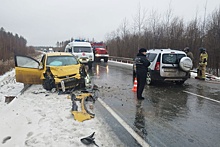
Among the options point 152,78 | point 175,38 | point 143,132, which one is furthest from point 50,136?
point 175,38

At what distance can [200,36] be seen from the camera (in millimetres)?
20047

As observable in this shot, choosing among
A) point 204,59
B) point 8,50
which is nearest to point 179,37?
point 204,59

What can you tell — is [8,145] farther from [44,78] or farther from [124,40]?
[124,40]

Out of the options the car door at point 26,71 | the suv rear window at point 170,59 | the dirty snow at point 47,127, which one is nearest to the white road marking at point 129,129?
the dirty snow at point 47,127

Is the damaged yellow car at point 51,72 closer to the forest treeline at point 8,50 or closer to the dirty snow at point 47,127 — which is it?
the dirty snow at point 47,127

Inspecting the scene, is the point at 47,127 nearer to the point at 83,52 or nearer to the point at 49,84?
the point at 49,84

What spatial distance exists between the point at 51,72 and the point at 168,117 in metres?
5.12

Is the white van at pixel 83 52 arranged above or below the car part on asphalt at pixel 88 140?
above

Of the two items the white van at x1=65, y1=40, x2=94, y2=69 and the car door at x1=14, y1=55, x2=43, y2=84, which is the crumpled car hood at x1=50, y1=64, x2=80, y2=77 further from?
the white van at x1=65, y1=40, x2=94, y2=69

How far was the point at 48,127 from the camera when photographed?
4391 millimetres

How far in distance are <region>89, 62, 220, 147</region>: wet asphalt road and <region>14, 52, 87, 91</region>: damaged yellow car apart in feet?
4.43

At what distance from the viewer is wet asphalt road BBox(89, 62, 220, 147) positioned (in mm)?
3977

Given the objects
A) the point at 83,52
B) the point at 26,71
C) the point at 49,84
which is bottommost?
the point at 49,84

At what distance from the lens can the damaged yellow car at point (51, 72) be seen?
7980 mm
